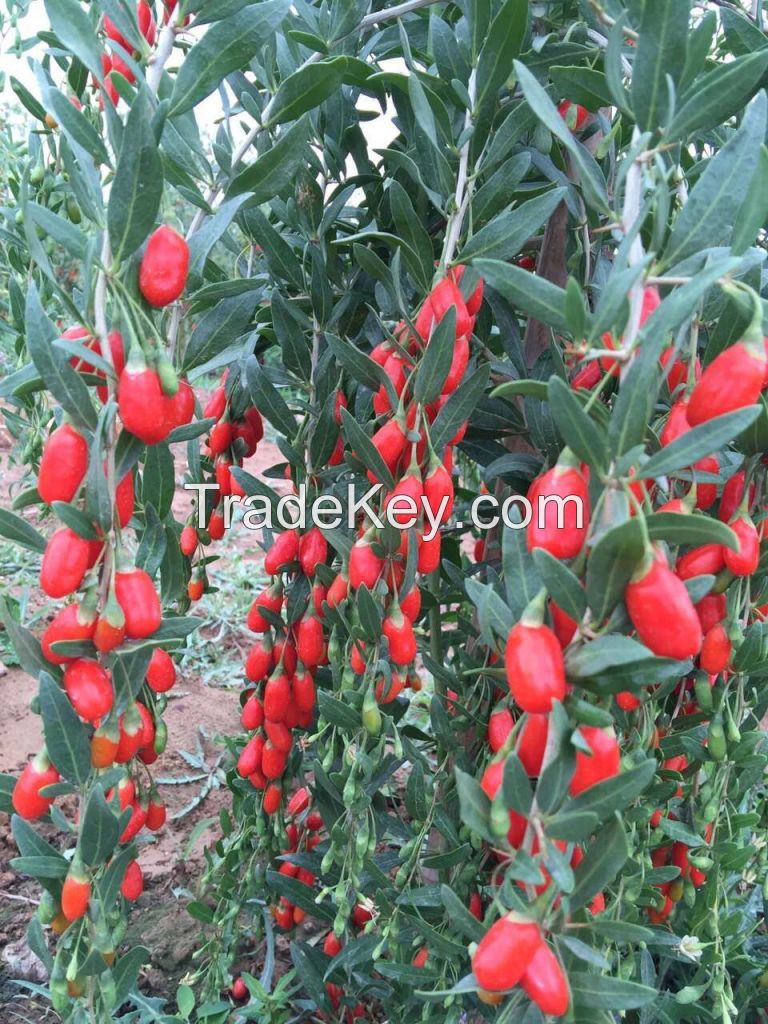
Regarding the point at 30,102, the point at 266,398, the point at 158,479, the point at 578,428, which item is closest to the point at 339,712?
the point at 158,479

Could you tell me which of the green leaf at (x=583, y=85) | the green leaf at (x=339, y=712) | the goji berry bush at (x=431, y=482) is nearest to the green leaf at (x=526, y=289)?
the goji berry bush at (x=431, y=482)

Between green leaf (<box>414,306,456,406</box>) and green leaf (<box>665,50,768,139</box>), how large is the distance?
25 centimetres

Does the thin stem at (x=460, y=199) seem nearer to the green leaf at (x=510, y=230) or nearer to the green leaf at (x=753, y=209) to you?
the green leaf at (x=510, y=230)

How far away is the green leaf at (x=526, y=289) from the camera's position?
2.21 ft

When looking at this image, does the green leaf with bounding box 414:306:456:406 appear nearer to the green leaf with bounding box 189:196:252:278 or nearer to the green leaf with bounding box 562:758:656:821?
the green leaf with bounding box 189:196:252:278

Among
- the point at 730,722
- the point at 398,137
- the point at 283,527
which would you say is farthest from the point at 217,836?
the point at 398,137

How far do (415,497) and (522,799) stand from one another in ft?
1.22

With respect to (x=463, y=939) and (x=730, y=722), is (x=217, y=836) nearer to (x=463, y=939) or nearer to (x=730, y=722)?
(x=463, y=939)

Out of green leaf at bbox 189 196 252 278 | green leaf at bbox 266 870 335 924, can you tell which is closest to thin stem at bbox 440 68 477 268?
green leaf at bbox 189 196 252 278

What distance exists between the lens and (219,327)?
3.43 feet

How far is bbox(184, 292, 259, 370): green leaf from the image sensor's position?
1.04 metres

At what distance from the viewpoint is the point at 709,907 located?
1158 millimetres

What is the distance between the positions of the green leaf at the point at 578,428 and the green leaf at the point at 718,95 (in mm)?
280

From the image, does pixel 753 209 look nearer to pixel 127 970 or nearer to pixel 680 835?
pixel 680 835
